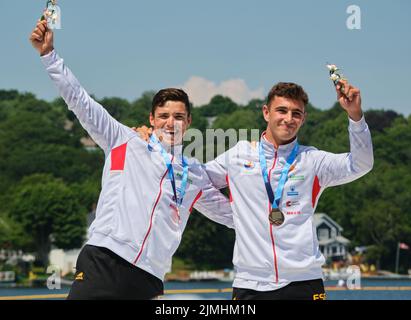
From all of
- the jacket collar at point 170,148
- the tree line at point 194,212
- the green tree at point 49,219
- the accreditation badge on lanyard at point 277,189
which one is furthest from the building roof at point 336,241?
the accreditation badge on lanyard at point 277,189

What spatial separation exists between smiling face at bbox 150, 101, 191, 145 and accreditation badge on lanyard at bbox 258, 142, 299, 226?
75cm

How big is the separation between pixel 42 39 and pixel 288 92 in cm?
213

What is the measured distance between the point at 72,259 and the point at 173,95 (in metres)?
83.2

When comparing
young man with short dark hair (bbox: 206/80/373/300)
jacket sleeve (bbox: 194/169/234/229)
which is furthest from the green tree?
young man with short dark hair (bbox: 206/80/373/300)

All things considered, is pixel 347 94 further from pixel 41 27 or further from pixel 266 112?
pixel 41 27

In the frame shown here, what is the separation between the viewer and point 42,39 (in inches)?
290

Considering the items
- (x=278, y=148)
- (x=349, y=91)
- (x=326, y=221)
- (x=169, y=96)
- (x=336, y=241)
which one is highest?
(x=326, y=221)

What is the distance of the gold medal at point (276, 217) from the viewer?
7.34 m

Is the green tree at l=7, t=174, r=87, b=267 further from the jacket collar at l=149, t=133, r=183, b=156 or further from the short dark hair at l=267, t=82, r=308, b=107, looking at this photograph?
the short dark hair at l=267, t=82, r=308, b=107

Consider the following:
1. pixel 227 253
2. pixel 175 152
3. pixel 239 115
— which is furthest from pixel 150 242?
pixel 239 115

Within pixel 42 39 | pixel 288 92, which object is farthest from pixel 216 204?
pixel 42 39

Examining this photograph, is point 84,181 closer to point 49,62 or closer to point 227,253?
point 227,253

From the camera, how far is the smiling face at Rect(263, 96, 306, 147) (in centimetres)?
751

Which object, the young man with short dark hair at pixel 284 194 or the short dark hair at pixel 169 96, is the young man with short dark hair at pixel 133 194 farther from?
the young man with short dark hair at pixel 284 194
